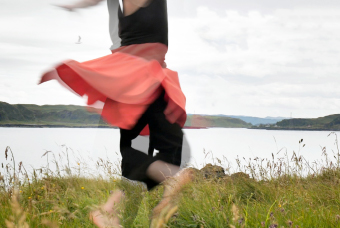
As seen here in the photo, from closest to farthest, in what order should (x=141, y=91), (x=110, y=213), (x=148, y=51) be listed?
(x=141, y=91) → (x=148, y=51) → (x=110, y=213)

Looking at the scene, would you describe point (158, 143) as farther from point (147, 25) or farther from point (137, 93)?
point (147, 25)

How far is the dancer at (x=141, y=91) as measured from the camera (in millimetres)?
2051

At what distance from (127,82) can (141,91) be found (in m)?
0.13

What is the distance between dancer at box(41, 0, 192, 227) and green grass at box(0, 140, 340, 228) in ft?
1.04

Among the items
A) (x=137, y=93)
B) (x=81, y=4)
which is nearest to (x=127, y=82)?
(x=137, y=93)

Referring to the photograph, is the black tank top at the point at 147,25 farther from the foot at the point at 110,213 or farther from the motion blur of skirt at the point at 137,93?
the foot at the point at 110,213

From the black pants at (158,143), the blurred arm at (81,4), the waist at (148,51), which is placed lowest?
the black pants at (158,143)

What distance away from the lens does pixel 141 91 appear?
2.01 m

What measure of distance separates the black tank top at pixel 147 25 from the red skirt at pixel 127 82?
0.06m

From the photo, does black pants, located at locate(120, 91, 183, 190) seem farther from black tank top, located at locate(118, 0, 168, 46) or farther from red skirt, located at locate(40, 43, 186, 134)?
black tank top, located at locate(118, 0, 168, 46)

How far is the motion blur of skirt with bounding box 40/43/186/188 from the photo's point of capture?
2051 millimetres

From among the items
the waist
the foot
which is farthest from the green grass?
the waist

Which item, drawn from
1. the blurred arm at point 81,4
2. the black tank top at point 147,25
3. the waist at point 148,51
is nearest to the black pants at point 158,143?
the waist at point 148,51

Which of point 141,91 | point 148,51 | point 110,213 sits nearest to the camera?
point 141,91
